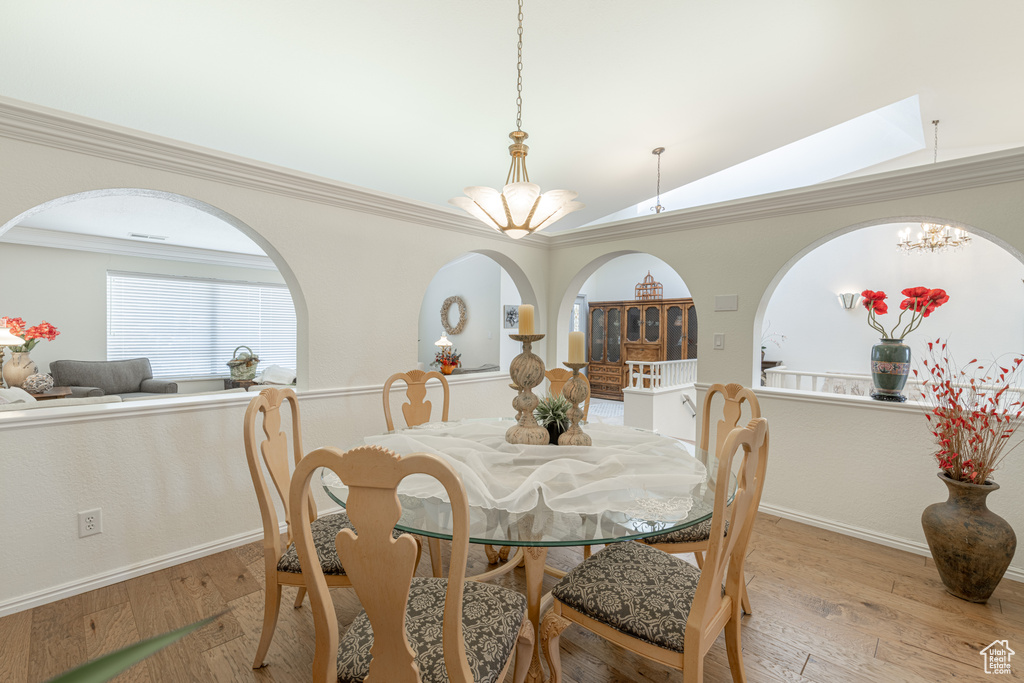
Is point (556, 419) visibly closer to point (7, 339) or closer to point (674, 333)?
point (7, 339)

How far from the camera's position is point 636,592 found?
1412mm

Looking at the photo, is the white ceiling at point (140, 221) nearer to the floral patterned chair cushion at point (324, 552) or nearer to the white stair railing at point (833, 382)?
the floral patterned chair cushion at point (324, 552)

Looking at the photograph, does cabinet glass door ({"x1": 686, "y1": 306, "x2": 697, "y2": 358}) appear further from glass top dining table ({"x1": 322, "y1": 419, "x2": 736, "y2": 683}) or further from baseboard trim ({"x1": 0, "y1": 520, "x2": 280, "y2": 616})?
baseboard trim ({"x1": 0, "y1": 520, "x2": 280, "y2": 616})

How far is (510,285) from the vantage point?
8023mm

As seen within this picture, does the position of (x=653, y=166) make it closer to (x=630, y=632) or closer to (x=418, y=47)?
(x=418, y=47)

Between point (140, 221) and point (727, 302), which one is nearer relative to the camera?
point (727, 302)

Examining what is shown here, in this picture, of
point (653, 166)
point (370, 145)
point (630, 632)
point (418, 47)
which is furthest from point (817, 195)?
point (370, 145)

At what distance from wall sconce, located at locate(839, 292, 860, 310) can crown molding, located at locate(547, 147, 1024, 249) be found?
444 centimetres

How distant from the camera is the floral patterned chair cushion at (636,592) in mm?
1314

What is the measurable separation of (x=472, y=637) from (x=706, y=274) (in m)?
3.00

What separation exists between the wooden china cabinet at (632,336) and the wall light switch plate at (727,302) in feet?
14.6

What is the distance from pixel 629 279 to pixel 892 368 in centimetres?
623

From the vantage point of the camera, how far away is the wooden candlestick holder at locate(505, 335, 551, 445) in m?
1.89

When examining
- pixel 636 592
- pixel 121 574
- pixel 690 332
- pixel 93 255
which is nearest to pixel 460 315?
pixel 690 332
